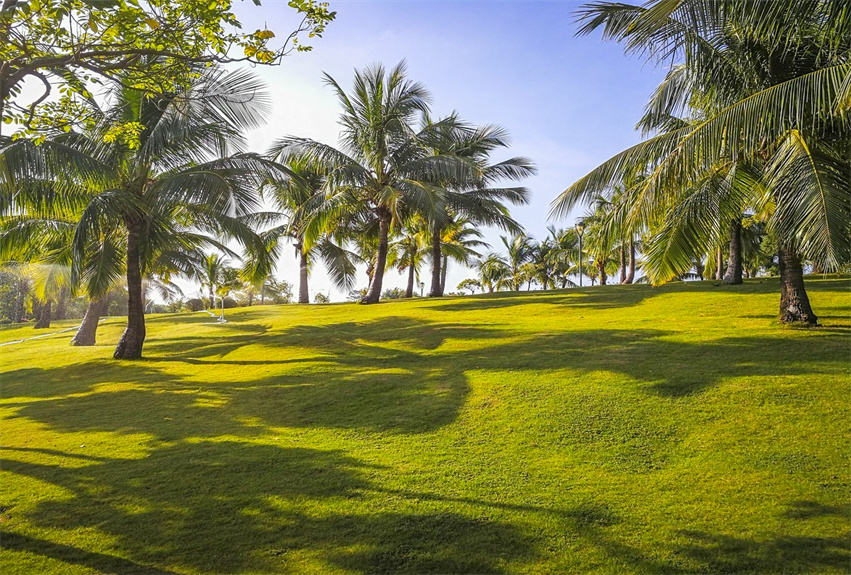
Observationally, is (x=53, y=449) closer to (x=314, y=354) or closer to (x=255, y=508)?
(x=255, y=508)

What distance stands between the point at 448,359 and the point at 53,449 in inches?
Result: 252

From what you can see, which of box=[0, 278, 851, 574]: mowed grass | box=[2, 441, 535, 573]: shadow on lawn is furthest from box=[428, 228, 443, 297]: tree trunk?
box=[2, 441, 535, 573]: shadow on lawn

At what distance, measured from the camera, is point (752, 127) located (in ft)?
24.7

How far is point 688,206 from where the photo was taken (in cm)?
927

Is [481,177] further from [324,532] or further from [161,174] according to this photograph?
[324,532]

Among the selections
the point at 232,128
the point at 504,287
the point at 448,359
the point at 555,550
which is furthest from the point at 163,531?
the point at 504,287

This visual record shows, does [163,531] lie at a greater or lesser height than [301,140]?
lesser

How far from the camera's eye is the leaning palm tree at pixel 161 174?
11414 mm

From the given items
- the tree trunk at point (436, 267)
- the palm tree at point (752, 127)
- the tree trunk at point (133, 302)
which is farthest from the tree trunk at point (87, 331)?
the palm tree at point (752, 127)

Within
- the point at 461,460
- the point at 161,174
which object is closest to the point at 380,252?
the point at 161,174

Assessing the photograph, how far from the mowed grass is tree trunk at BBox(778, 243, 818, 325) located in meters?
0.53

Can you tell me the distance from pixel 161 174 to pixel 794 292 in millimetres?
15135

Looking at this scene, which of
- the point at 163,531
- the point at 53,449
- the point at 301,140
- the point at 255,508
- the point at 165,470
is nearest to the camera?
the point at 163,531

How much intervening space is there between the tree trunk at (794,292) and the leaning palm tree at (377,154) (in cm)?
1142
